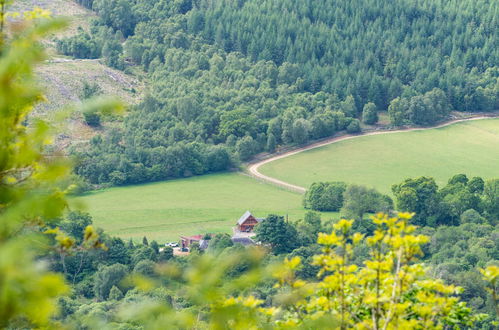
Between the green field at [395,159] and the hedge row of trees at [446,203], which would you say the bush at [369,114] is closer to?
the green field at [395,159]

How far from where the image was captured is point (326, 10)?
311 ft

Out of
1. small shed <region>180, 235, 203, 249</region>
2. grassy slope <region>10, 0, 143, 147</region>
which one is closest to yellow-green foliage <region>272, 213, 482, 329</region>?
small shed <region>180, 235, 203, 249</region>

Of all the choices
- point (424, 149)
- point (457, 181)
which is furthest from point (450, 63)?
point (457, 181)

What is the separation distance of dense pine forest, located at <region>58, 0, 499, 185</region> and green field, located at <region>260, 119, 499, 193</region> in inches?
109

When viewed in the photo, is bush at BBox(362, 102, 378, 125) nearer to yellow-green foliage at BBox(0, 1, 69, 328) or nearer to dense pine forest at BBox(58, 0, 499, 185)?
dense pine forest at BBox(58, 0, 499, 185)

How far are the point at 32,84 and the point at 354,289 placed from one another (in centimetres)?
429

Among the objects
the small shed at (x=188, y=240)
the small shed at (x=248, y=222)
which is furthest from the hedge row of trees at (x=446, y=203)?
the small shed at (x=188, y=240)

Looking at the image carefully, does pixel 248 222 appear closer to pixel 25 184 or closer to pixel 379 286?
pixel 379 286

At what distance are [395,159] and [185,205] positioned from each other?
20805 millimetres

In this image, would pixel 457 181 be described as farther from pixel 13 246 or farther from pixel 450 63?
pixel 13 246

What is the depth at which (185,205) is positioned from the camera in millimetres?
58875

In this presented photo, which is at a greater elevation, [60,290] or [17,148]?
[17,148]

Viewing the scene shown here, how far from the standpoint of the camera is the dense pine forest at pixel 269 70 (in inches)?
2692

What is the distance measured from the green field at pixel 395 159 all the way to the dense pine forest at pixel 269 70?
278cm
